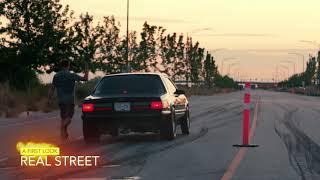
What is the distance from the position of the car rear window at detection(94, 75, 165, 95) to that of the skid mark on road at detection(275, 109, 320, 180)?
3109mm

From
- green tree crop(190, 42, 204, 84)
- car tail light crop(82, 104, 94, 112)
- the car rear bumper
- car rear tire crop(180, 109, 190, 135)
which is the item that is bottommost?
car rear tire crop(180, 109, 190, 135)

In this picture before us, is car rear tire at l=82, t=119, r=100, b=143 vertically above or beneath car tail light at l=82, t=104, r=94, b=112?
beneath

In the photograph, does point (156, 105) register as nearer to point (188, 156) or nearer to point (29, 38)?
point (188, 156)

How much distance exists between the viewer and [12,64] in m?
38.5

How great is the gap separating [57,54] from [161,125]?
24775mm

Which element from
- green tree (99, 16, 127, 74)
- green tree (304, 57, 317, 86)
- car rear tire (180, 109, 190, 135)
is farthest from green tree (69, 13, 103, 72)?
green tree (304, 57, 317, 86)

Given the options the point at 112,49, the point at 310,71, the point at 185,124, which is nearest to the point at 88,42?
the point at 112,49

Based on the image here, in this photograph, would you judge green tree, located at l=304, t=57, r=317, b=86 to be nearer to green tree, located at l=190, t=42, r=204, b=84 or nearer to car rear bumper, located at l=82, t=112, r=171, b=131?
green tree, located at l=190, t=42, r=204, b=84

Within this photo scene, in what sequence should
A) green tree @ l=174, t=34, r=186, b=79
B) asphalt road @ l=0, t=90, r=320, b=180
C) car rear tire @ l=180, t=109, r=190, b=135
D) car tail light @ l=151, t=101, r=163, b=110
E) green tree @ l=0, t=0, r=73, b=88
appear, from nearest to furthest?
asphalt road @ l=0, t=90, r=320, b=180
car tail light @ l=151, t=101, r=163, b=110
car rear tire @ l=180, t=109, r=190, b=135
green tree @ l=0, t=0, r=73, b=88
green tree @ l=174, t=34, r=186, b=79

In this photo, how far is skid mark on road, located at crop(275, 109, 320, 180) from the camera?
10.8 metres

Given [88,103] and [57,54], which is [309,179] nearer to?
[88,103]

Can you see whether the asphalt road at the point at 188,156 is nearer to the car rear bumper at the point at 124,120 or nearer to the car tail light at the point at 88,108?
the car rear bumper at the point at 124,120

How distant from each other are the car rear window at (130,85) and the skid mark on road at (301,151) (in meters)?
3.11

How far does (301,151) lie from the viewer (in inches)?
541
